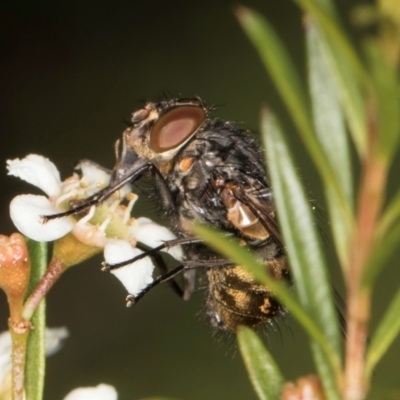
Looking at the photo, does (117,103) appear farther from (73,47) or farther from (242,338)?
(242,338)

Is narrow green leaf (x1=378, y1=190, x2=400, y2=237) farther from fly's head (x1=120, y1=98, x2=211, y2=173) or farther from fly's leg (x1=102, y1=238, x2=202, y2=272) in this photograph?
fly's head (x1=120, y1=98, x2=211, y2=173)

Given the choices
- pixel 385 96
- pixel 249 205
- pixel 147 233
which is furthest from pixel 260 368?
pixel 249 205

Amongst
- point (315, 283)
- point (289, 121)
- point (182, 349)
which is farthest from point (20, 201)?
point (289, 121)

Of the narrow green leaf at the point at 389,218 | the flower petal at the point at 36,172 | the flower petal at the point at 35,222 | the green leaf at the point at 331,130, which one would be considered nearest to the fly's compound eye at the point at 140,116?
the flower petal at the point at 36,172

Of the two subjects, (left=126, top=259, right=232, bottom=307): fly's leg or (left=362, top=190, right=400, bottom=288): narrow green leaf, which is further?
(left=126, top=259, right=232, bottom=307): fly's leg

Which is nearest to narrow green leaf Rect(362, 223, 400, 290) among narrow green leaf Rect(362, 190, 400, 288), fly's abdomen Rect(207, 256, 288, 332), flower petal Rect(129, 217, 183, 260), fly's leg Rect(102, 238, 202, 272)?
narrow green leaf Rect(362, 190, 400, 288)

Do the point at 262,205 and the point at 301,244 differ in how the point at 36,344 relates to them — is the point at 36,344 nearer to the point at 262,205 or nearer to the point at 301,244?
the point at 301,244
